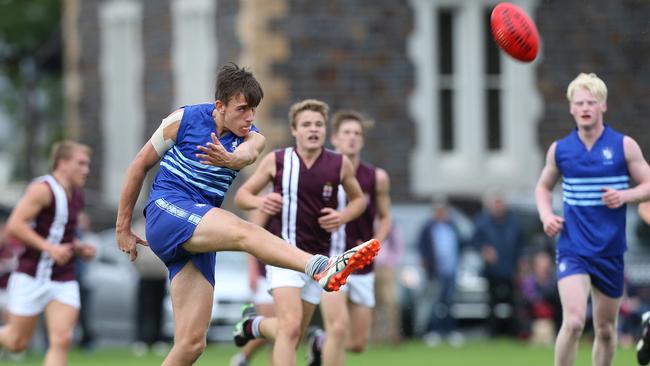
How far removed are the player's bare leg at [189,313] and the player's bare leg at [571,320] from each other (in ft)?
9.46

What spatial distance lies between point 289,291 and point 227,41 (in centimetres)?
1582

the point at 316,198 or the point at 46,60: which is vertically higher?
the point at 46,60

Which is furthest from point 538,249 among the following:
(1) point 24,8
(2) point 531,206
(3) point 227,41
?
(1) point 24,8

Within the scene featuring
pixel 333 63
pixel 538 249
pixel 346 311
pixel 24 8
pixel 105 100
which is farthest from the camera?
pixel 24 8

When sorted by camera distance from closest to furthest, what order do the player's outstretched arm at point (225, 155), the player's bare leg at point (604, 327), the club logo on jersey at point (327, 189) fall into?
the player's outstretched arm at point (225, 155), the player's bare leg at point (604, 327), the club logo on jersey at point (327, 189)

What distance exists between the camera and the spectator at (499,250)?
72.0ft

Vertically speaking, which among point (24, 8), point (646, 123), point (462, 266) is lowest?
point (462, 266)

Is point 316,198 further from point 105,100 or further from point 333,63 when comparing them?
point 105,100

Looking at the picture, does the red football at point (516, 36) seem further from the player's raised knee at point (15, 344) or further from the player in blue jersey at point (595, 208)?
the player's raised knee at point (15, 344)

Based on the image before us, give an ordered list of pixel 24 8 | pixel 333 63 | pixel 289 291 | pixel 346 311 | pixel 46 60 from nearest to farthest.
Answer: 1. pixel 289 291
2. pixel 346 311
3. pixel 333 63
4. pixel 46 60
5. pixel 24 8

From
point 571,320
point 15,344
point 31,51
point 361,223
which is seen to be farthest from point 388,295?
point 31,51

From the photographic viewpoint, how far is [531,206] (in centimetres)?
2319

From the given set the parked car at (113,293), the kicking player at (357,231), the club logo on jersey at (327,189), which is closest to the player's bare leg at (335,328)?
the kicking player at (357,231)

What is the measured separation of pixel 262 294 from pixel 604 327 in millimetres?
3147
